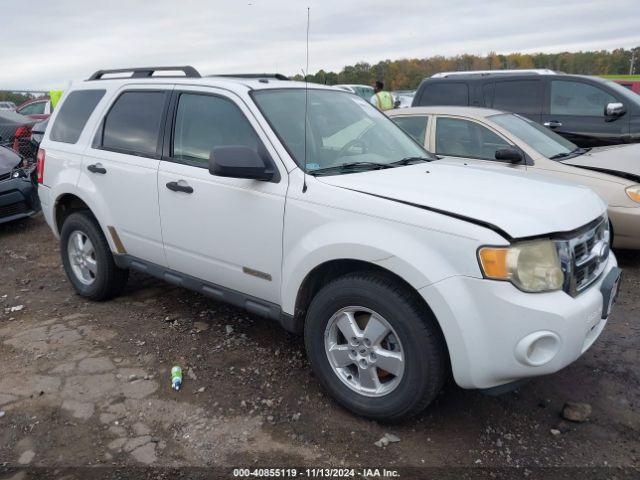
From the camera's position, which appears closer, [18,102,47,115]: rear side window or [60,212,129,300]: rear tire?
[60,212,129,300]: rear tire

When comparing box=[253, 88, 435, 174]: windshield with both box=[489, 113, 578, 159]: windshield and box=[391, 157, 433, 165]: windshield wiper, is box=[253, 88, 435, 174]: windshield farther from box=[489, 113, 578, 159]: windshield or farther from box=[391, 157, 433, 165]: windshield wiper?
box=[489, 113, 578, 159]: windshield

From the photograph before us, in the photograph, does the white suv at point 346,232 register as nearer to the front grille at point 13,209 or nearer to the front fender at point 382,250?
the front fender at point 382,250

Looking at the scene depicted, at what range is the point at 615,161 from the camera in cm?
567

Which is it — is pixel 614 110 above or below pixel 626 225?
above

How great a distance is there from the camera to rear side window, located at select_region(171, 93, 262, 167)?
355cm

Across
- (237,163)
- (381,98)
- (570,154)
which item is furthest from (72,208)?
(381,98)

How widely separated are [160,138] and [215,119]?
1.79 feet

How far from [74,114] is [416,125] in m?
3.64

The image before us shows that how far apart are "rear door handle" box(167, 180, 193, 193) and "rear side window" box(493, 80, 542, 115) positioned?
5.75m

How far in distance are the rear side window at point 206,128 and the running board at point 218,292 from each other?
2.72 ft

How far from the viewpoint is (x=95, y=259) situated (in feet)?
15.5

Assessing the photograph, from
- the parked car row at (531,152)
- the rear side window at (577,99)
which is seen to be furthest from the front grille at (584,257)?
the rear side window at (577,99)

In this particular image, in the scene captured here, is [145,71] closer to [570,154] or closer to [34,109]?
[570,154]

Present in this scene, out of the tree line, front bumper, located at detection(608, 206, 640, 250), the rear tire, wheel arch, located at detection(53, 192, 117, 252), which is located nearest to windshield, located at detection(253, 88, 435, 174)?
wheel arch, located at detection(53, 192, 117, 252)
